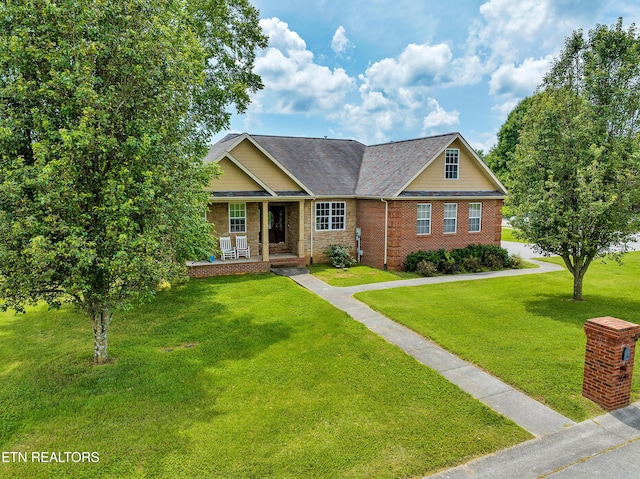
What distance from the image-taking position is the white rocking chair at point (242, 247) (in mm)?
19469

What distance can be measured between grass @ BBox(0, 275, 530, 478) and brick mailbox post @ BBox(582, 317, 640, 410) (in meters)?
2.05

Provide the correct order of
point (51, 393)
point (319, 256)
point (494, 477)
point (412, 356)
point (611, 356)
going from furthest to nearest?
point (319, 256) < point (412, 356) < point (51, 393) < point (611, 356) < point (494, 477)

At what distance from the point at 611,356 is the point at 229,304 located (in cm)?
1035

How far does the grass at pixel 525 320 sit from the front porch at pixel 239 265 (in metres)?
5.74

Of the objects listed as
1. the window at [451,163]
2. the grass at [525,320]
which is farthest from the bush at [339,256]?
the window at [451,163]

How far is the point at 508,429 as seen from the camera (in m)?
6.54

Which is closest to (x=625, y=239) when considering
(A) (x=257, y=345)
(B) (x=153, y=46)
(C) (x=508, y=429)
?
(C) (x=508, y=429)

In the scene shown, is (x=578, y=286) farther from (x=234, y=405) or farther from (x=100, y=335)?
(x=100, y=335)

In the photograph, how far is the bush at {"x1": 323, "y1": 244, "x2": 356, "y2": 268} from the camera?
20.0m

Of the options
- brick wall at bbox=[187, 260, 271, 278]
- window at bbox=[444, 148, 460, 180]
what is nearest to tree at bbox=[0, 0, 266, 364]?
brick wall at bbox=[187, 260, 271, 278]

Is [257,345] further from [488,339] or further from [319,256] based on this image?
[319,256]

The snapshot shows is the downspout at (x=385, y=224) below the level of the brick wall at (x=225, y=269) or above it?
above

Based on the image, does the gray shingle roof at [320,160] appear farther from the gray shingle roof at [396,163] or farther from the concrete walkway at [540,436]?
the concrete walkway at [540,436]

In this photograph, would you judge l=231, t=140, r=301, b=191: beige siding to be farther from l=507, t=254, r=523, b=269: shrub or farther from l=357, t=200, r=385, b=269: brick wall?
l=507, t=254, r=523, b=269: shrub
